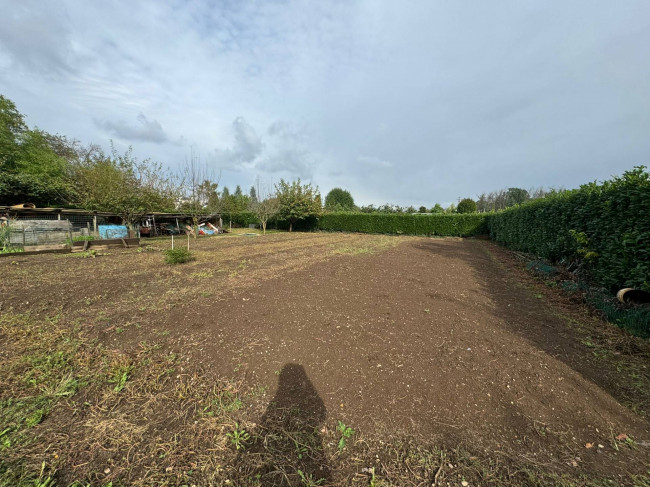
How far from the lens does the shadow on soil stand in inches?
63.3

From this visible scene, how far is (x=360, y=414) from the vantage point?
6.75 feet

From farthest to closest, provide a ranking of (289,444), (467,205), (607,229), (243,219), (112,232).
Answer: (243,219)
(467,205)
(112,232)
(607,229)
(289,444)

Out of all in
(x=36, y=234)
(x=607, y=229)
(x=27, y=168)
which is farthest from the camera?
(x=27, y=168)

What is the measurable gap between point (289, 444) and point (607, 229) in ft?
21.4

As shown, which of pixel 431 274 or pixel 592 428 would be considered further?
pixel 431 274

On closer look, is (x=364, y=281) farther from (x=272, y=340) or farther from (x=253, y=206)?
(x=253, y=206)

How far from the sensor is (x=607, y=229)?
4629 mm

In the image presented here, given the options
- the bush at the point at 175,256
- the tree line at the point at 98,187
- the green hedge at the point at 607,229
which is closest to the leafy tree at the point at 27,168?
the tree line at the point at 98,187

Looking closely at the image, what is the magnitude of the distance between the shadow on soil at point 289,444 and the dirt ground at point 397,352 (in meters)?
0.02

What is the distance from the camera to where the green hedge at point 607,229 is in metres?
3.82

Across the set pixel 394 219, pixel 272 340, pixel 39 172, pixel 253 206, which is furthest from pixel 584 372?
pixel 39 172

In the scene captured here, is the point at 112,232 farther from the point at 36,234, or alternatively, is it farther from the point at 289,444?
the point at 289,444

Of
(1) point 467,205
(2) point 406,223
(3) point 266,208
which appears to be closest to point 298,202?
(3) point 266,208

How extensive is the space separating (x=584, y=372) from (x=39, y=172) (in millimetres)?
38744
